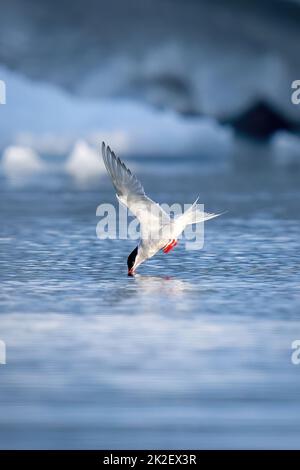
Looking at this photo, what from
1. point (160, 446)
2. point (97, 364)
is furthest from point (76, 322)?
point (160, 446)

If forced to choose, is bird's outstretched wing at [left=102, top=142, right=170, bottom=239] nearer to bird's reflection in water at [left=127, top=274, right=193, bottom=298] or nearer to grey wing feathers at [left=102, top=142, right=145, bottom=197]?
grey wing feathers at [left=102, top=142, right=145, bottom=197]

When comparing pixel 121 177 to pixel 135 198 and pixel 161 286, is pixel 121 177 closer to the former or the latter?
pixel 135 198

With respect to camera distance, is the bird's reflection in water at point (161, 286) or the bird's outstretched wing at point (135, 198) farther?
the bird's outstretched wing at point (135, 198)

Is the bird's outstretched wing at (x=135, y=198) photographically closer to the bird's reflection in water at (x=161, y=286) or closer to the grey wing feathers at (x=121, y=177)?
the grey wing feathers at (x=121, y=177)

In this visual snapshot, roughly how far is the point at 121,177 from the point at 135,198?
7.7 inches

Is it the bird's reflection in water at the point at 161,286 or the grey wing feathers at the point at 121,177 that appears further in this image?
the grey wing feathers at the point at 121,177

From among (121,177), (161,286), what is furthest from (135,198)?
(161,286)

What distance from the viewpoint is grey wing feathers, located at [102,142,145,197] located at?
952cm

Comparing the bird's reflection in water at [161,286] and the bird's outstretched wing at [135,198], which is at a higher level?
the bird's outstretched wing at [135,198]

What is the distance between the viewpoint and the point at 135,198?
31.2 feet

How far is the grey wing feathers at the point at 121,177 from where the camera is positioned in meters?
9.52

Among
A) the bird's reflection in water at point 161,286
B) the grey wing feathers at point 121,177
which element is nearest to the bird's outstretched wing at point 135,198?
the grey wing feathers at point 121,177

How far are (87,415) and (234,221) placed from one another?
7695 mm
